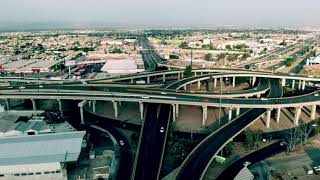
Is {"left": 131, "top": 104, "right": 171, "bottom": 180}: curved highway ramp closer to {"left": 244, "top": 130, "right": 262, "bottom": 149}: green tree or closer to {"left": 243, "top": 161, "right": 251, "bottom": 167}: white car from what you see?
{"left": 243, "top": 161, "right": 251, "bottom": 167}: white car

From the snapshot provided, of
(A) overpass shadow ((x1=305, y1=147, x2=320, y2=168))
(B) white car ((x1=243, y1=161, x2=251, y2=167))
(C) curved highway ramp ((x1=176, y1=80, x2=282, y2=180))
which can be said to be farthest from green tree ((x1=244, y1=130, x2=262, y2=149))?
(A) overpass shadow ((x1=305, y1=147, x2=320, y2=168))

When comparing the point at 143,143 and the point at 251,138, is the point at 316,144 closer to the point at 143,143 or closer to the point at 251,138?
the point at 251,138

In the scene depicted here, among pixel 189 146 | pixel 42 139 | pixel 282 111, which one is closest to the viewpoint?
pixel 42 139

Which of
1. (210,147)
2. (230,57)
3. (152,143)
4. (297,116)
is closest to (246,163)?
(210,147)

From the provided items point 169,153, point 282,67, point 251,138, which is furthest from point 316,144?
point 282,67

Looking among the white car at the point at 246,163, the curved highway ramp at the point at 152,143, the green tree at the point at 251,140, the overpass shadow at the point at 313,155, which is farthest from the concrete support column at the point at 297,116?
the curved highway ramp at the point at 152,143

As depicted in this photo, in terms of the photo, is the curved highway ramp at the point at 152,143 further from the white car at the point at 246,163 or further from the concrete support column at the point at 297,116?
the concrete support column at the point at 297,116
